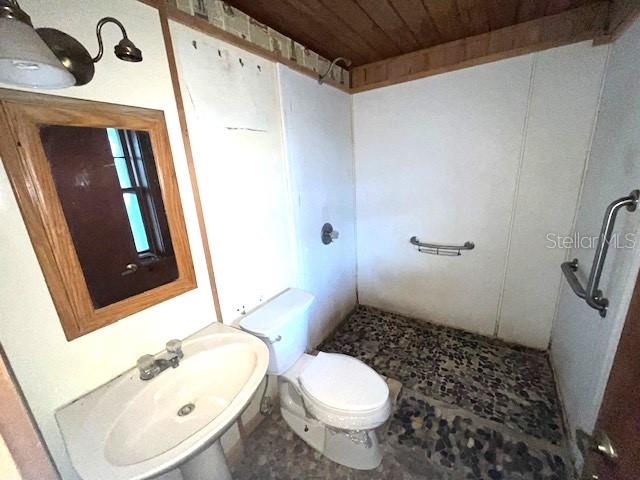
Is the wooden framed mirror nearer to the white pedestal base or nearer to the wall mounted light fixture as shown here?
the wall mounted light fixture

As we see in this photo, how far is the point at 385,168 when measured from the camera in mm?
2152

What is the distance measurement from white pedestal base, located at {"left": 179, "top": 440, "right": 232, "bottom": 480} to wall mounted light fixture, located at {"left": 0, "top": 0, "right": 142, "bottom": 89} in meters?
1.20

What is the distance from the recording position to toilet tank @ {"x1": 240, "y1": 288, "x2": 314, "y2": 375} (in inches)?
49.5

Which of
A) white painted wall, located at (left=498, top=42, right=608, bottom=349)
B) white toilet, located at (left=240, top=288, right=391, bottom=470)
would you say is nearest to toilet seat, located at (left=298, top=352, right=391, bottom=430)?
Answer: white toilet, located at (left=240, top=288, right=391, bottom=470)

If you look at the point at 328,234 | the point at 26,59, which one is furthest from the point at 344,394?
the point at 26,59

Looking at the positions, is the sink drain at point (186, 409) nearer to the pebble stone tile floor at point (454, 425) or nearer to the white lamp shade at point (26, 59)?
the pebble stone tile floor at point (454, 425)

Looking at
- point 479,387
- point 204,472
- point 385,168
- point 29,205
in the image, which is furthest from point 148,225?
point 479,387

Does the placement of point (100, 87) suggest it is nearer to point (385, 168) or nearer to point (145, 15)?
point (145, 15)

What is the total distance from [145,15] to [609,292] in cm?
204

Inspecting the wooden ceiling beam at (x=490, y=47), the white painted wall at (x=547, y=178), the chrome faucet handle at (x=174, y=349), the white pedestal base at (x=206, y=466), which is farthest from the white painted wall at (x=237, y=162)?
the white painted wall at (x=547, y=178)

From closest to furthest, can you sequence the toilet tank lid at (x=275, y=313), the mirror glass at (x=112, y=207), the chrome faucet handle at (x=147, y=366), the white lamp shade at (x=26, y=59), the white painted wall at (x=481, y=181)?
the white lamp shade at (x=26, y=59) < the mirror glass at (x=112, y=207) < the chrome faucet handle at (x=147, y=366) < the toilet tank lid at (x=275, y=313) < the white painted wall at (x=481, y=181)

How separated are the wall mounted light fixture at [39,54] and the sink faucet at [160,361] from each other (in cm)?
86

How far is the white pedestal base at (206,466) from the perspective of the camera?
938mm

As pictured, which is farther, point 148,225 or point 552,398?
point 552,398
